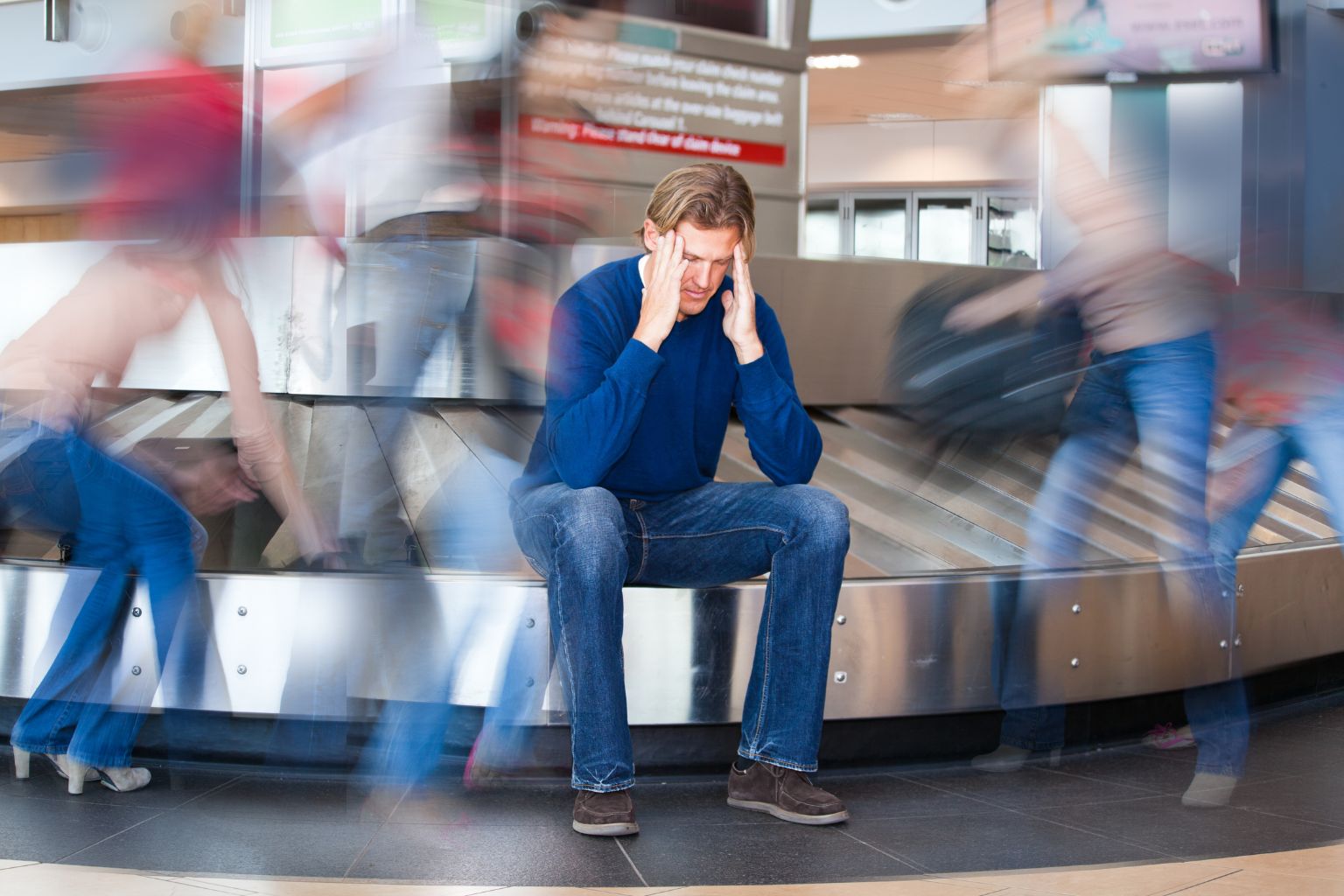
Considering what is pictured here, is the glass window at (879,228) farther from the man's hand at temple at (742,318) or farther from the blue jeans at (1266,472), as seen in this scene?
the man's hand at temple at (742,318)

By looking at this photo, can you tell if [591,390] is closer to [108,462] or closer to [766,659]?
[766,659]

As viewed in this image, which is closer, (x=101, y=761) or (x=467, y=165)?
(x=101, y=761)

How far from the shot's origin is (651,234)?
218 centimetres

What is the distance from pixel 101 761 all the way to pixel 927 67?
340 centimetres

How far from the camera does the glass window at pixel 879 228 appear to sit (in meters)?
3.92

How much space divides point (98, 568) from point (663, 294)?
127 cm

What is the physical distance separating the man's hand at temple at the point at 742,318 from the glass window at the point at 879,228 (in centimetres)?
157

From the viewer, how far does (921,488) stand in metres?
3.19

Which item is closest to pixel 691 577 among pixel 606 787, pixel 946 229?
pixel 606 787

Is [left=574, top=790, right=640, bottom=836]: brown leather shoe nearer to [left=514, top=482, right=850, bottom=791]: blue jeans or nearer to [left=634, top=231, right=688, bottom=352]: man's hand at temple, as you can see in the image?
[left=514, top=482, right=850, bottom=791]: blue jeans

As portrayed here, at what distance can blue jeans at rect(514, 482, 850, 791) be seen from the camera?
204 cm

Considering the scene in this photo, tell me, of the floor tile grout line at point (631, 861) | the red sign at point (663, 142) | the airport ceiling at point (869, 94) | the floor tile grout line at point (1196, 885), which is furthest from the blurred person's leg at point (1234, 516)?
the airport ceiling at point (869, 94)

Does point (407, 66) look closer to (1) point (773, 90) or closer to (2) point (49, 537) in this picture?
(1) point (773, 90)

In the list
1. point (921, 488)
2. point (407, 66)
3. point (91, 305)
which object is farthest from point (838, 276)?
point (91, 305)
